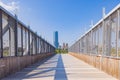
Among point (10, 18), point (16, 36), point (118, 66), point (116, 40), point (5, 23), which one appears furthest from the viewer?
point (16, 36)

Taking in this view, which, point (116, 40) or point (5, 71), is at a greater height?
point (116, 40)

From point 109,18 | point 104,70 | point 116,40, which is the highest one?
point 109,18

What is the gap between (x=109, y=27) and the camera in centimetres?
1534

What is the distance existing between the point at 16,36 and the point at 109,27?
5089 mm

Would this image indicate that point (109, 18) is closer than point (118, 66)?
No

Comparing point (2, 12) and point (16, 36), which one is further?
point (16, 36)

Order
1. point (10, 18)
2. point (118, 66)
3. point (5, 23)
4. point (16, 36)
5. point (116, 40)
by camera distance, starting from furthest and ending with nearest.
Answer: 1. point (16, 36)
2. point (10, 18)
3. point (5, 23)
4. point (116, 40)
5. point (118, 66)

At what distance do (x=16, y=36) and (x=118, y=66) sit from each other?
21.9 feet

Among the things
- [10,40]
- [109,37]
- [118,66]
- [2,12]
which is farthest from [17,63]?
[118,66]

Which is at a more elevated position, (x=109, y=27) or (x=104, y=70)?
(x=109, y=27)

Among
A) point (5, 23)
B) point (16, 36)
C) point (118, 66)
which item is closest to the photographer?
point (118, 66)

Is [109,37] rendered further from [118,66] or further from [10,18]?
[10,18]

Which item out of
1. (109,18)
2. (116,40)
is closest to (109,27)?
(109,18)

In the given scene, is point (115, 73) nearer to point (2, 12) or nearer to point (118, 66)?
point (118, 66)
